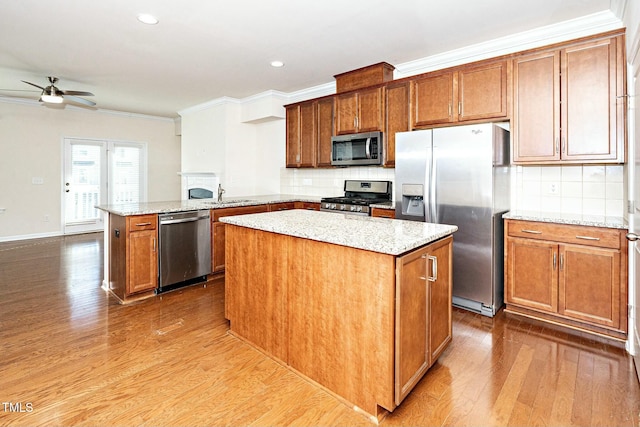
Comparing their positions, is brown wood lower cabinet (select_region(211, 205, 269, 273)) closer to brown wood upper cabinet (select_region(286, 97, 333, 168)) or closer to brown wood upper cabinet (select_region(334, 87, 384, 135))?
brown wood upper cabinet (select_region(286, 97, 333, 168))

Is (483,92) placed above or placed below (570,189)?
above

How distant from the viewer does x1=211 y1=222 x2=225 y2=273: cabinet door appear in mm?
3969

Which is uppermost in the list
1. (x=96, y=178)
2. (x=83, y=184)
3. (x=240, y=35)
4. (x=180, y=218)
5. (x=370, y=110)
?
(x=240, y=35)

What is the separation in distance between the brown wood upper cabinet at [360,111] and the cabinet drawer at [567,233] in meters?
1.94

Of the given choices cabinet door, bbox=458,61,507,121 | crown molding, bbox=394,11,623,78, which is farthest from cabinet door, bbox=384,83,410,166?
cabinet door, bbox=458,61,507,121

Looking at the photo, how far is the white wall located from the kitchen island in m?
6.14

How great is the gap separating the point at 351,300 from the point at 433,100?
2.67 metres

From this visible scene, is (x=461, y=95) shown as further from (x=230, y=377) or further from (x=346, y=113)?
(x=230, y=377)

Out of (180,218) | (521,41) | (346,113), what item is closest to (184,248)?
(180,218)

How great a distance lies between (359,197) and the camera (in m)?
4.71

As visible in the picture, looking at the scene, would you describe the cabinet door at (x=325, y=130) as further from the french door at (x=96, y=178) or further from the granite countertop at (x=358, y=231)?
the french door at (x=96, y=178)

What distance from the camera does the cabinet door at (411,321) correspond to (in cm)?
166

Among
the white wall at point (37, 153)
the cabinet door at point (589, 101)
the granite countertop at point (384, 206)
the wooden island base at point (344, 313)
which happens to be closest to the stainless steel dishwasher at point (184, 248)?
the wooden island base at point (344, 313)

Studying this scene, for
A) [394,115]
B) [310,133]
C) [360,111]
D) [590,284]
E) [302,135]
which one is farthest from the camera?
[302,135]
